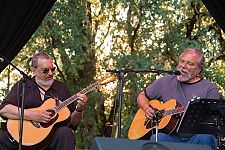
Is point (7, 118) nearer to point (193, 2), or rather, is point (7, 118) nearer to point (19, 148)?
point (19, 148)

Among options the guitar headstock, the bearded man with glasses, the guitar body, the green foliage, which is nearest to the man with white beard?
the guitar headstock

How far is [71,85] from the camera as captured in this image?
30.1 ft

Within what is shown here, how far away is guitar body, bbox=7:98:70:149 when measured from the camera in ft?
15.0

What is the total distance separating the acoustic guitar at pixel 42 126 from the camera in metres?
4.58

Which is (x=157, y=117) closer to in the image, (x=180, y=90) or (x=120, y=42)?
(x=180, y=90)

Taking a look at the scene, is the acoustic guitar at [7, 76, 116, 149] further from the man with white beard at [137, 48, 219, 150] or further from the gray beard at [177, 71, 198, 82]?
the gray beard at [177, 71, 198, 82]

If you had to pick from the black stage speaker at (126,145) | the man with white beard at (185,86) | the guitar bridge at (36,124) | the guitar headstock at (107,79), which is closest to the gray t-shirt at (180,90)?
the man with white beard at (185,86)

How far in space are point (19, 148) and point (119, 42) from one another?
507 centimetres

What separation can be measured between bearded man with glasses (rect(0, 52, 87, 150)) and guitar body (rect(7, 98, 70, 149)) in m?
0.03

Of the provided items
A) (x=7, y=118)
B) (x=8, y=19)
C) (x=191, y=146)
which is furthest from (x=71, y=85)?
(x=191, y=146)

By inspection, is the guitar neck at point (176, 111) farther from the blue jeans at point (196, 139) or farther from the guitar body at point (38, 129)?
the guitar body at point (38, 129)

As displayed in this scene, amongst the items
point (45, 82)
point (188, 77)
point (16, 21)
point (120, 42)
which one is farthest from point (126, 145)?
point (120, 42)

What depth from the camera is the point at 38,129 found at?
183 inches

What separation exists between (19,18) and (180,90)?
2.06 metres
